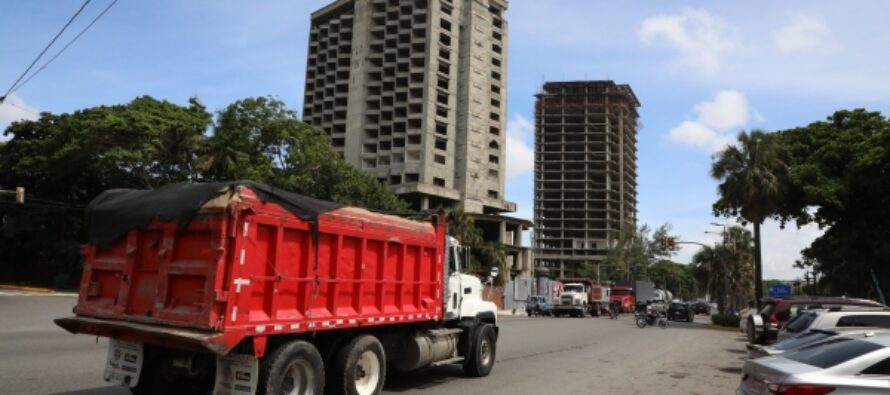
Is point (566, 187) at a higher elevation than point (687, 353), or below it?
higher

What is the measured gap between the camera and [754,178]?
114 ft

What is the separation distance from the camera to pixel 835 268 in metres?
40.2

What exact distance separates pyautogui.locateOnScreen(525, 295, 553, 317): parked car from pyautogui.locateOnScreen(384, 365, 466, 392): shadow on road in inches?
1438

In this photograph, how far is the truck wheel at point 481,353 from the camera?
11.3 meters

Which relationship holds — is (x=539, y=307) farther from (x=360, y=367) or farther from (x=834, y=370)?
(x=834, y=370)

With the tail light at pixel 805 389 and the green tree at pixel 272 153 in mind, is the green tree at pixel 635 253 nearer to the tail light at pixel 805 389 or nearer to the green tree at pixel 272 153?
the green tree at pixel 272 153

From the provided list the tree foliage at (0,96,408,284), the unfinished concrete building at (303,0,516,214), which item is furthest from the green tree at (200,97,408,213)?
the unfinished concrete building at (303,0,516,214)

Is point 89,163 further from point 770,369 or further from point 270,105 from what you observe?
point 770,369

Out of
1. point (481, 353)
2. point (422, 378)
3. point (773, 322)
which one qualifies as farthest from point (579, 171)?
point (422, 378)

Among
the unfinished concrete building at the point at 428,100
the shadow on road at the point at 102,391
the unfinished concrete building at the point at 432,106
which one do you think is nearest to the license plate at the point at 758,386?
the shadow on road at the point at 102,391

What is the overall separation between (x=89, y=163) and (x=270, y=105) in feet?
40.2

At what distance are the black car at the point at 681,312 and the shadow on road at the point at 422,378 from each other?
122ft

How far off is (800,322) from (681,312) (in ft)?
117

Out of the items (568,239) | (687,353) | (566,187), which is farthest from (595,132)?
(687,353)
